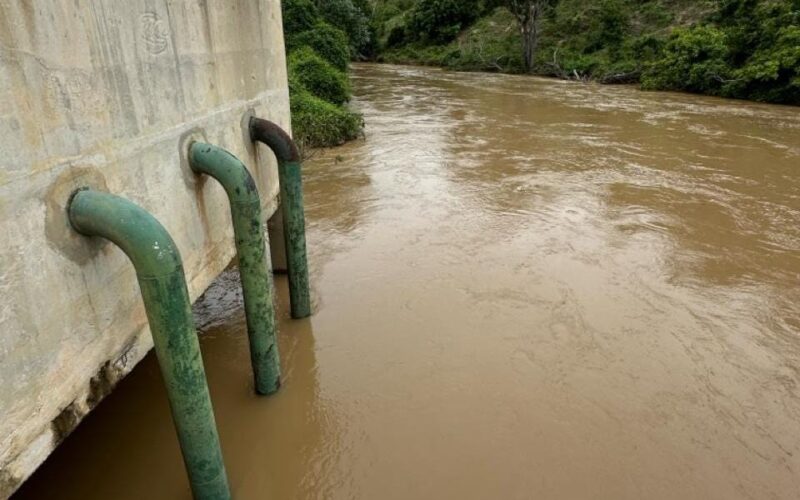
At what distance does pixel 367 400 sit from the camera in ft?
14.7

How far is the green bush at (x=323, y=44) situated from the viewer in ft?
69.3

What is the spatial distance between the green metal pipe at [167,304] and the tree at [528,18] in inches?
1254

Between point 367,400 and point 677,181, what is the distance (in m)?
8.39

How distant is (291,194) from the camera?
4.89 metres

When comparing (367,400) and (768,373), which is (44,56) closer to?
(367,400)

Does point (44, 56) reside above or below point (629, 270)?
above

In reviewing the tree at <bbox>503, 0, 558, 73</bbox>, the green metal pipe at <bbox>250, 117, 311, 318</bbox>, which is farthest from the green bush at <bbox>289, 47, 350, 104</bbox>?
the tree at <bbox>503, 0, 558, 73</bbox>

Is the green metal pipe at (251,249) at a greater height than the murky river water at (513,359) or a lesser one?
greater

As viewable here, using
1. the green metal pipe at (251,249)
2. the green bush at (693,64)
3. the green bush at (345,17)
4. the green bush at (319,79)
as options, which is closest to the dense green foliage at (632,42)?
the green bush at (693,64)

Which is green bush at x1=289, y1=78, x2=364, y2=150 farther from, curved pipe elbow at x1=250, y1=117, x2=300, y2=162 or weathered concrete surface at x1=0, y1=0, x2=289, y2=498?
weathered concrete surface at x1=0, y1=0, x2=289, y2=498

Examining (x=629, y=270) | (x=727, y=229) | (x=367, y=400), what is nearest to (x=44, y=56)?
(x=367, y=400)

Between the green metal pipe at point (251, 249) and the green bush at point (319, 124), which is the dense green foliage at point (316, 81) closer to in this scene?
the green bush at point (319, 124)

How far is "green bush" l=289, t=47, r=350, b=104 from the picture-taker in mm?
16734

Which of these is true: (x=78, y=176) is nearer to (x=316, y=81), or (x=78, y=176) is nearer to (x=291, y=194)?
(x=291, y=194)
